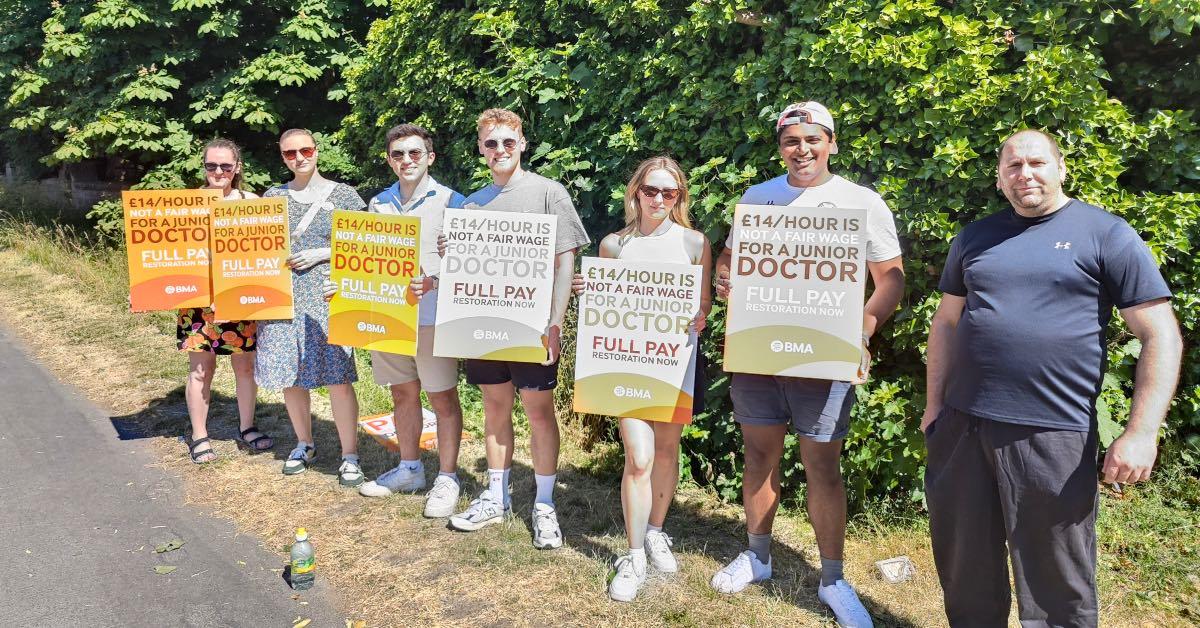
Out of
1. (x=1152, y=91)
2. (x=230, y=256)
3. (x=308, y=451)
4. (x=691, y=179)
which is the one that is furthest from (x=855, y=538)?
(x=230, y=256)

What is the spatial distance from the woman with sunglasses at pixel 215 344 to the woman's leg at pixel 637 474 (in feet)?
9.81

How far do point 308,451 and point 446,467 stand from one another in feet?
4.00

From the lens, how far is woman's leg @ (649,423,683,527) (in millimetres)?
3750

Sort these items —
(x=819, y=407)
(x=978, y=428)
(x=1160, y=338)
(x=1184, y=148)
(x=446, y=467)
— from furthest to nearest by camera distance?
(x=446, y=467), (x=1184, y=148), (x=819, y=407), (x=978, y=428), (x=1160, y=338)

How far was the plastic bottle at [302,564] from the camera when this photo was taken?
152 inches

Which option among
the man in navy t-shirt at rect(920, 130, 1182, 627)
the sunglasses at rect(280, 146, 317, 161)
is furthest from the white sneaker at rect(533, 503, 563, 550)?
the sunglasses at rect(280, 146, 317, 161)

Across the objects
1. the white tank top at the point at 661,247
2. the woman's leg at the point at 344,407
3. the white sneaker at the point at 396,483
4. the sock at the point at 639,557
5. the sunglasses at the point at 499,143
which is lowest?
the white sneaker at the point at 396,483

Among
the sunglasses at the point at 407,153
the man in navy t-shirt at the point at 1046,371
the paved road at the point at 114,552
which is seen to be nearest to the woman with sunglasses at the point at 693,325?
the man in navy t-shirt at the point at 1046,371

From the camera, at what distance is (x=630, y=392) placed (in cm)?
359

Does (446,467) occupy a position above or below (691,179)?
below

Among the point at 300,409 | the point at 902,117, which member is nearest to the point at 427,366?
the point at 300,409

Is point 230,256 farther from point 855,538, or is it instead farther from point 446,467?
point 855,538

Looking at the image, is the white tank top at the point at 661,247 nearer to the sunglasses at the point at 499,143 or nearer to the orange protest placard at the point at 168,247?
the sunglasses at the point at 499,143

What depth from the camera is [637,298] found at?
3.56 meters
